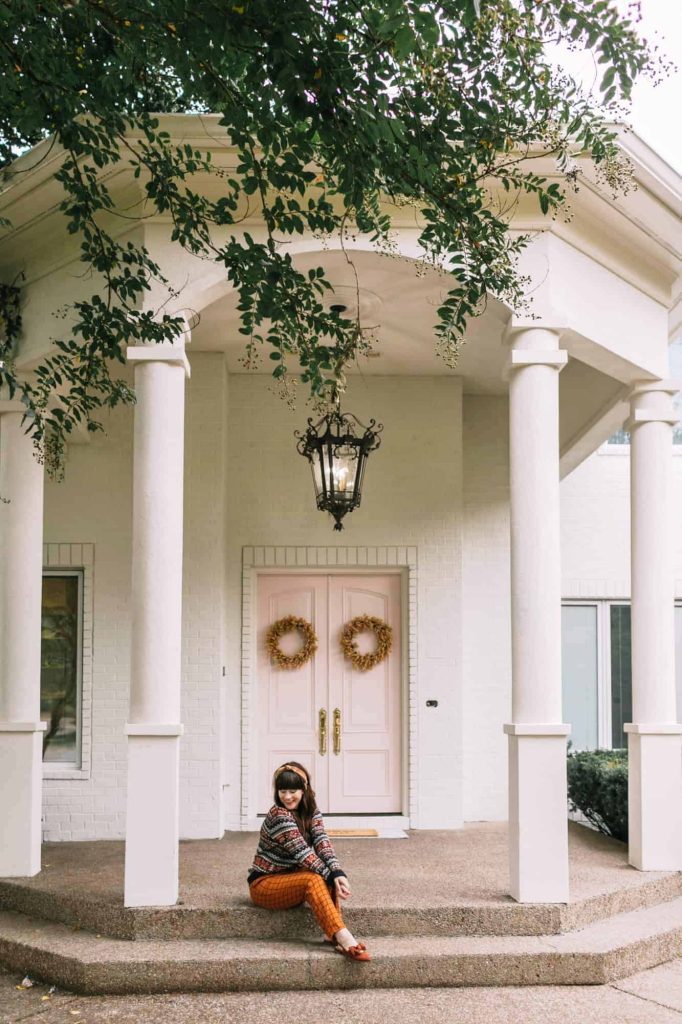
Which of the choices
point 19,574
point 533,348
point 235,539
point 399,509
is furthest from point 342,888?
point 399,509

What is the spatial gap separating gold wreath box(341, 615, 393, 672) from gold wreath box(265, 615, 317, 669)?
0.27 metres

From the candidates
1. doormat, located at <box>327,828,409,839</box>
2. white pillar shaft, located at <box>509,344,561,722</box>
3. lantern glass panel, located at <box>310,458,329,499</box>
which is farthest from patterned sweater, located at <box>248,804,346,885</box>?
doormat, located at <box>327,828,409,839</box>

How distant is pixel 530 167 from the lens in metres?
5.66

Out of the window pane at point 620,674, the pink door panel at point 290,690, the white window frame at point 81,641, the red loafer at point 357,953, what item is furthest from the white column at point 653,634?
the white window frame at point 81,641

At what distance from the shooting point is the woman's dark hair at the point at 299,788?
18.2 ft

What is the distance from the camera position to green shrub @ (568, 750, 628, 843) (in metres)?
7.63

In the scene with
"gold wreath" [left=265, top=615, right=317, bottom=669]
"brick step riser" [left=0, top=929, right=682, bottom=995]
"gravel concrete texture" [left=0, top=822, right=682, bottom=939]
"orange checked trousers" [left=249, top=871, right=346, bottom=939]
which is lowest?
"brick step riser" [left=0, top=929, right=682, bottom=995]

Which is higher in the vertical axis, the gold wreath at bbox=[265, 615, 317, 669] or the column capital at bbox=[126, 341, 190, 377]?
the column capital at bbox=[126, 341, 190, 377]

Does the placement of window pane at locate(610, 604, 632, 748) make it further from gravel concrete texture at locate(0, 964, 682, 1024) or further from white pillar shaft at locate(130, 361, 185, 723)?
white pillar shaft at locate(130, 361, 185, 723)

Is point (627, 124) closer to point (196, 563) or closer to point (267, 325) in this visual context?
point (267, 325)

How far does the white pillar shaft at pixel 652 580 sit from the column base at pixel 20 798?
380cm

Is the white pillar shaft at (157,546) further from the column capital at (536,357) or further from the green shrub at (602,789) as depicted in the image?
the green shrub at (602,789)

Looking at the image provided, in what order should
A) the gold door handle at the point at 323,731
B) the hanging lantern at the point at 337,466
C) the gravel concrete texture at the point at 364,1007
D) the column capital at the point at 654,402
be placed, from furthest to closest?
the gold door handle at the point at 323,731 < the hanging lantern at the point at 337,466 < the column capital at the point at 654,402 < the gravel concrete texture at the point at 364,1007

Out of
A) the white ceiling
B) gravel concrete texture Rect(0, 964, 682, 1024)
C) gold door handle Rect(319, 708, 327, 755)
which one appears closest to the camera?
gravel concrete texture Rect(0, 964, 682, 1024)
